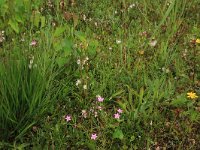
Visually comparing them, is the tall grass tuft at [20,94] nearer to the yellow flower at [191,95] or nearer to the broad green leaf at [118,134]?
the broad green leaf at [118,134]

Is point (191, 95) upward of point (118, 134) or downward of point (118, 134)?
upward

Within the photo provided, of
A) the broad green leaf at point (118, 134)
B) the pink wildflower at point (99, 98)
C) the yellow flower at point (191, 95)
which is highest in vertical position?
the yellow flower at point (191, 95)

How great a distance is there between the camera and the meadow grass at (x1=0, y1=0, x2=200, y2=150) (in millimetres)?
2527

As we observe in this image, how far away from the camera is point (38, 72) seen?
8.52ft

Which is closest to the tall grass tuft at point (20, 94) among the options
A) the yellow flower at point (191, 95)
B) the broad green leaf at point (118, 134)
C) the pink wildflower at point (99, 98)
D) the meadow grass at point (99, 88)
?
the meadow grass at point (99, 88)

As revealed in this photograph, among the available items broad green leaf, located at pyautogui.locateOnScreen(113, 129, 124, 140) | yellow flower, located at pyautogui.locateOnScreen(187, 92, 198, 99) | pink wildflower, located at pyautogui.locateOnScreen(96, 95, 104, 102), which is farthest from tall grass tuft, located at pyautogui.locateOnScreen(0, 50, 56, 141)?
yellow flower, located at pyautogui.locateOnScreen(187, 92, 198, 99)

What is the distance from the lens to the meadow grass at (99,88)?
2.53 metres

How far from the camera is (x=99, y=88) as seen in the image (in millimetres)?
2908

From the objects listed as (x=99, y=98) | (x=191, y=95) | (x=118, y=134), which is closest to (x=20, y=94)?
(x=99, y=98)

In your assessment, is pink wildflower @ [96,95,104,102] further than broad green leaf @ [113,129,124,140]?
Yes

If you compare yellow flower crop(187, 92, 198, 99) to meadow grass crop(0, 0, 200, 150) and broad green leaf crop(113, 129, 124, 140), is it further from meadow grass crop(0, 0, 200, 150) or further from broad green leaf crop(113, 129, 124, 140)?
broad green leaf crop(113, 129, 124, 140)

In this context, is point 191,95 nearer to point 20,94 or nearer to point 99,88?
point 99,88

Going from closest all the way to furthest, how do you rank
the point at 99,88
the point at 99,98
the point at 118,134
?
the point at 118,134 < the point at 99,98 < the point at 99,88

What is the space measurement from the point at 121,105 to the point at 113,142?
30 centimetres
